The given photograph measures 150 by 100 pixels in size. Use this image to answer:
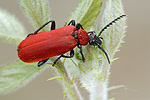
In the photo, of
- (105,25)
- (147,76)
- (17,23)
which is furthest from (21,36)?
(147,76)

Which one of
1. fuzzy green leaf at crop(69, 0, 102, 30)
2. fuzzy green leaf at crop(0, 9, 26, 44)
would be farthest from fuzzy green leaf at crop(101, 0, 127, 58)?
fuzzy green leaf at crop(0, 9, 26, 44)

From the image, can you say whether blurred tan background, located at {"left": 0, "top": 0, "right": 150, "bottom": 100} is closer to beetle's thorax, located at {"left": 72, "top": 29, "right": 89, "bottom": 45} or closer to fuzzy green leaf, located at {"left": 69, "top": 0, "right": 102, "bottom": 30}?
beetle's thorax, located at {"left": 72, "top": 29, "right": 89, "bottom": 45}

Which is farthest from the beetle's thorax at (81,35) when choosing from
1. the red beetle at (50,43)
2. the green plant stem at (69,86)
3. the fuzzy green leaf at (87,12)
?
the green plant stem at (69,86)

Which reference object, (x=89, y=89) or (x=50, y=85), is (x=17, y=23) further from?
(x=50, y=85)

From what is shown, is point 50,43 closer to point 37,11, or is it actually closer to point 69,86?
point 37,11

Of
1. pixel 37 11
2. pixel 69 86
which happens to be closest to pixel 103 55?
pixel 69 86

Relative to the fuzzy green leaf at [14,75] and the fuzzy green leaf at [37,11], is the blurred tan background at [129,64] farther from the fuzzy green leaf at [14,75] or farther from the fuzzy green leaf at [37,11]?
the fuzzy green leaf at [37,11]

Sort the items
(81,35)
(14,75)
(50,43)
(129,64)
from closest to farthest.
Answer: (14,75)
(50,43)
(81,35)
(129,64)
